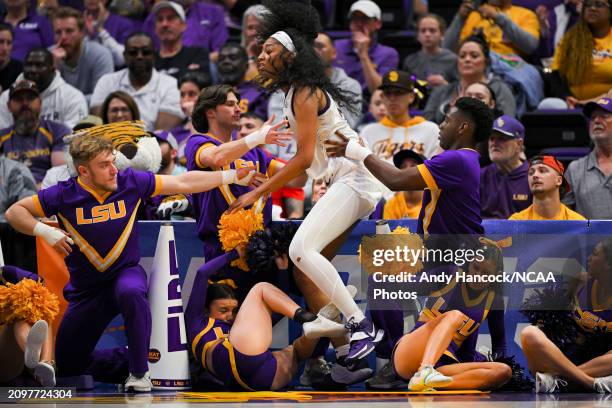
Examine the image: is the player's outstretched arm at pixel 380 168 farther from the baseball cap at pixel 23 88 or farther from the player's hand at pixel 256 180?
the baseball cap at pixel 23 88

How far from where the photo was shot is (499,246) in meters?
7.60

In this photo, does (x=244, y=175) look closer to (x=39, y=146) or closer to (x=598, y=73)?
(x=39, y=146)

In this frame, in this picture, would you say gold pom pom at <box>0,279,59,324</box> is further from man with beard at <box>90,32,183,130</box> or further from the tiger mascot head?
man with beard at <box>90,32,183,130</box>

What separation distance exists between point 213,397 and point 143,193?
1.51 m

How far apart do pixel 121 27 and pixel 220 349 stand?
7.08 metres

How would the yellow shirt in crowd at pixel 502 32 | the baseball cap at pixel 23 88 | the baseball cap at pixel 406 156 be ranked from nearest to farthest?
the baseball cap at pixel 406 156 → the baseball cap at pixel 23 88 → the yellow shirt in crowd at pixel 502 32

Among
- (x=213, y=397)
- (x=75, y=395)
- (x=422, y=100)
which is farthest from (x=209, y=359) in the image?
(x=422, y=100)

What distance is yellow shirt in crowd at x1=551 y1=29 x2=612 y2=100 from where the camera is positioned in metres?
11.0

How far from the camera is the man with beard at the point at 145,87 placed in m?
11.3

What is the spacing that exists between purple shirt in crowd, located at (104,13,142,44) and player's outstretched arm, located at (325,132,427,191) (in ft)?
21.6

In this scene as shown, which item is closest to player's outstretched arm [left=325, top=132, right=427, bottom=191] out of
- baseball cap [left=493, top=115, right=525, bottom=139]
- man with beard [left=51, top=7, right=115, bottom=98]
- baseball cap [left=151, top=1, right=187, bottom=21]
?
baseball cap [left=493, top=115, right=525, bottom=139]

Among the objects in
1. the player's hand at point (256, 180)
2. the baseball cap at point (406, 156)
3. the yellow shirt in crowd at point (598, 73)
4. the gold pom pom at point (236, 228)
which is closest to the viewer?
the gold pom pom at point (236, 228)

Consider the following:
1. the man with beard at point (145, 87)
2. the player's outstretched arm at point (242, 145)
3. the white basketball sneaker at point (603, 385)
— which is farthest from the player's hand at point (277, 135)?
the man with beard at point (145, 87)

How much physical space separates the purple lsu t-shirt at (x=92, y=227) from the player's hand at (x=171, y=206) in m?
1.05
